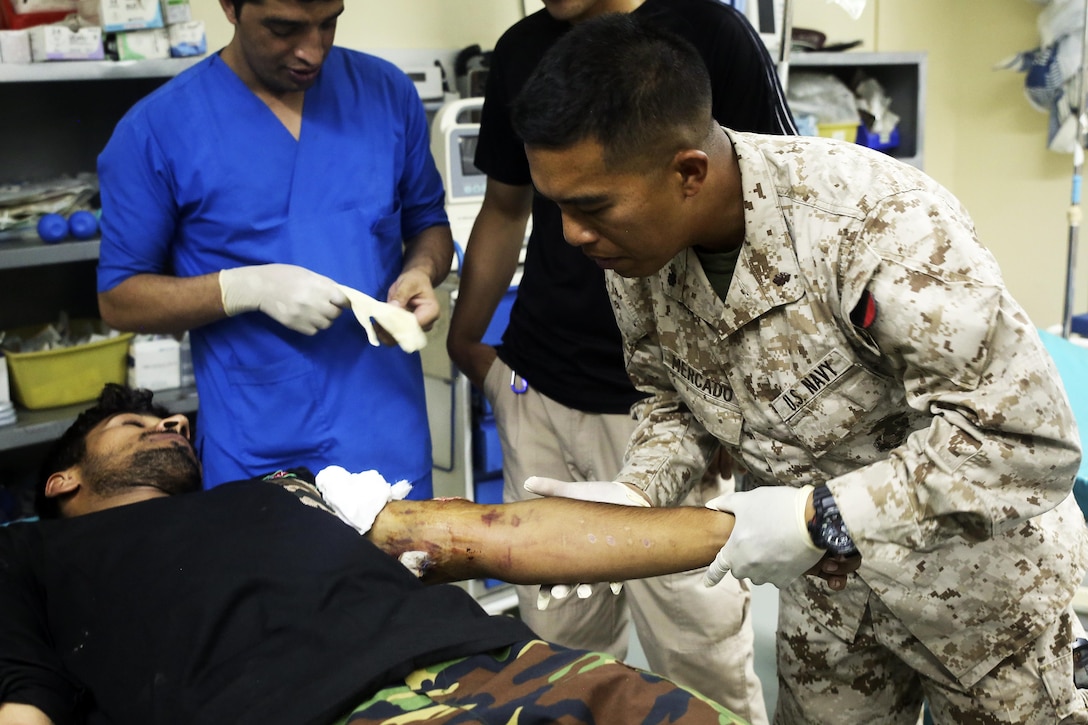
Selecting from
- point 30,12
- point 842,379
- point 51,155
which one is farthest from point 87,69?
point 842,379

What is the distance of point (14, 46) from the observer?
2051mm

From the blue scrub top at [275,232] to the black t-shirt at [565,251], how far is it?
0.70ft

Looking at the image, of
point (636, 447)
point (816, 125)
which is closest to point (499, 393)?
point (636, 447)

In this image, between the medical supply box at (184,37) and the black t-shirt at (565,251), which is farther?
the medical supply box at (184,37)

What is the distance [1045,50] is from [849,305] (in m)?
3.26

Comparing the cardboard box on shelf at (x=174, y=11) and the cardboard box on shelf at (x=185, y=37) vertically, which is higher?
the cardboard box on shelf at (x=174, y=11)

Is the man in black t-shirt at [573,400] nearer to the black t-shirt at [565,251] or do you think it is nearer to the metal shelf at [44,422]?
the black t-shirt at [565,251]

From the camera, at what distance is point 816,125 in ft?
12.0

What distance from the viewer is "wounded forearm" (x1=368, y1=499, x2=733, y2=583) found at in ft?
4.24

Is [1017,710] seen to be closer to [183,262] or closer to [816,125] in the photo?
[183,262]

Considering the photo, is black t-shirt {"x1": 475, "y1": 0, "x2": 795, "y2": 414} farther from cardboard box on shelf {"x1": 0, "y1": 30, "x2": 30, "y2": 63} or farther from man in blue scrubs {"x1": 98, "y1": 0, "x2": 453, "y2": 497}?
cardboard box on shelf {"x1": 0, "y1": 30, "x2": 30, "y2": 63}

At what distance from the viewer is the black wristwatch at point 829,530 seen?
1106 millimetres

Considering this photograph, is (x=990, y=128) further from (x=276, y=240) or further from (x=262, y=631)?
(x=262, y=631)

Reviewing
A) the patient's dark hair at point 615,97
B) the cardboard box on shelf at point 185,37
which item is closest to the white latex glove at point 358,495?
the patient's dark hair at point 615,97
